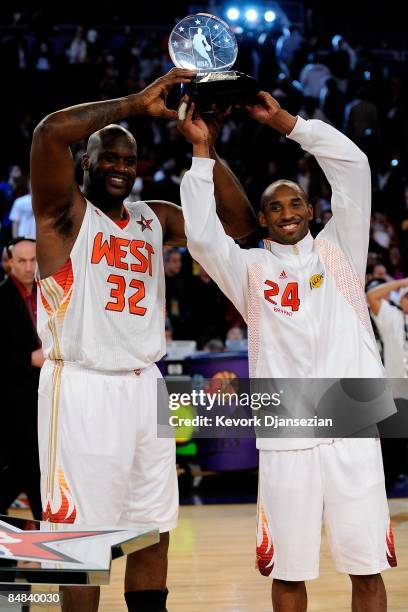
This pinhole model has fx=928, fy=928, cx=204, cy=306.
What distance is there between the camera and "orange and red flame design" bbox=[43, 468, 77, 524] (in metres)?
3.46

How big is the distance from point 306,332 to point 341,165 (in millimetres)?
690

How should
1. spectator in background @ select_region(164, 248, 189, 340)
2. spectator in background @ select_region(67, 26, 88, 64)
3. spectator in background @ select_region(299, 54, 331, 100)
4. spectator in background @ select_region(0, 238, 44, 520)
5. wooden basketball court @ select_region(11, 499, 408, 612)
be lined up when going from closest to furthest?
1. wooden basketball court @ select_region(11, 499, 408, 612)
2. spectator in background @ select_region(0, 238, 44, 520)
3. spectator in background @ select_region(164, 248, 189, 340)
4. spectator in background @ select_region(67, 26, 88, 64)
5. spectator in background @ select_region(299, 54, 331, 100)

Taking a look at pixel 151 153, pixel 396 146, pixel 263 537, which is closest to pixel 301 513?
pixel 263 537

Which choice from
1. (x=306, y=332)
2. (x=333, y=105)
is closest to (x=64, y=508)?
(x=306, y=332)

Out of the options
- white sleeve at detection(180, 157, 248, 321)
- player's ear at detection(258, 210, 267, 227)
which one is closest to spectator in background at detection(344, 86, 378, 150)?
player's ear at detection(258, 210, 267, 227)

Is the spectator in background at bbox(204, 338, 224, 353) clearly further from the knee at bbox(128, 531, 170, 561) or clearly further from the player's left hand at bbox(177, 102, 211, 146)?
the player's left hand at bbox(177, 102, 211, 146)

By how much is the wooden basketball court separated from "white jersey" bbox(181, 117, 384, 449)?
164 centimetres

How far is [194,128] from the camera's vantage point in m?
3.54

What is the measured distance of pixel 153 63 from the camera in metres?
14.1

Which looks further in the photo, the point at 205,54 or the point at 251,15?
the point at 251,15

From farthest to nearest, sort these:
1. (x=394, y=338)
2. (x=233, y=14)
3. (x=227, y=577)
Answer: (x=233, y=14), (x=394, y=338), (x=227, y=577)

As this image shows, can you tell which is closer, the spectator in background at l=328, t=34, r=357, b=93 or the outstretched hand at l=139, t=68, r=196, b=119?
the outstretched hand at l=139, t=68, r=196, b=119

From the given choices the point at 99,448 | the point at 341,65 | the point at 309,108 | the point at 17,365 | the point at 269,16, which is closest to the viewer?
the point at 99,448

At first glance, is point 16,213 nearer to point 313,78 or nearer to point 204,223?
point 204,223
